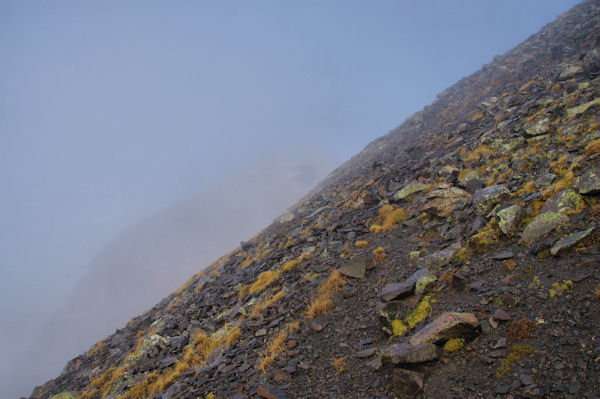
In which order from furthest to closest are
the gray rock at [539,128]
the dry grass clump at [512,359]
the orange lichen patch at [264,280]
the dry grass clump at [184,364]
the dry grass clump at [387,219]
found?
1. the orange lichen patch at [264,280]
2. the dry grass clump at [387,219]
3. the gray rock at [539,128]
4. the dry grass clump at [184,364]
5. the dry grass clump at [512,359]

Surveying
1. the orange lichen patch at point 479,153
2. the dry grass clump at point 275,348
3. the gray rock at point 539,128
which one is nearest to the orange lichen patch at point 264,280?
the dry grass clump at point 275,348

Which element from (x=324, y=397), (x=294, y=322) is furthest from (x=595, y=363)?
(x=294, y=322)

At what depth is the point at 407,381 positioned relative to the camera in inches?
209

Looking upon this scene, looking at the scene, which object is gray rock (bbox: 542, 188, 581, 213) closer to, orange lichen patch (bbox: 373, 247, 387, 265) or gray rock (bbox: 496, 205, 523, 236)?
gray rock (bbox: 496, 205, 523, 236)

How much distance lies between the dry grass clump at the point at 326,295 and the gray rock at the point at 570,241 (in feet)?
19.8

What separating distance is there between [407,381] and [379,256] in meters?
5.61

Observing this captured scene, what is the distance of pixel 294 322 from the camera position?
30.9 feet

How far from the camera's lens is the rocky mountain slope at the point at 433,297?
17.0 feet

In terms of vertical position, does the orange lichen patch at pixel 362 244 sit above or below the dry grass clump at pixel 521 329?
above

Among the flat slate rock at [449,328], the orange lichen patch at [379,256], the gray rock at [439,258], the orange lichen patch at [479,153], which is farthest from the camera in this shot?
the orange lichen patch at [479,153]

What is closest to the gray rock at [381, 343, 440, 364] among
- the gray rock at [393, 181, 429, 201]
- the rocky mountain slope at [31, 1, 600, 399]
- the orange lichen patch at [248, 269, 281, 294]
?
the rocky mountain slope at [31, 1, 600, 399]

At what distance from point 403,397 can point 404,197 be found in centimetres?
1064

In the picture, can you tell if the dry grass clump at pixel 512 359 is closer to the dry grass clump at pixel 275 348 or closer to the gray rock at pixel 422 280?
the gray rock at pixel 422 280

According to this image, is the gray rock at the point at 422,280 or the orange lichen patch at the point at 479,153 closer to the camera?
the gray rock at the point at 422,280
